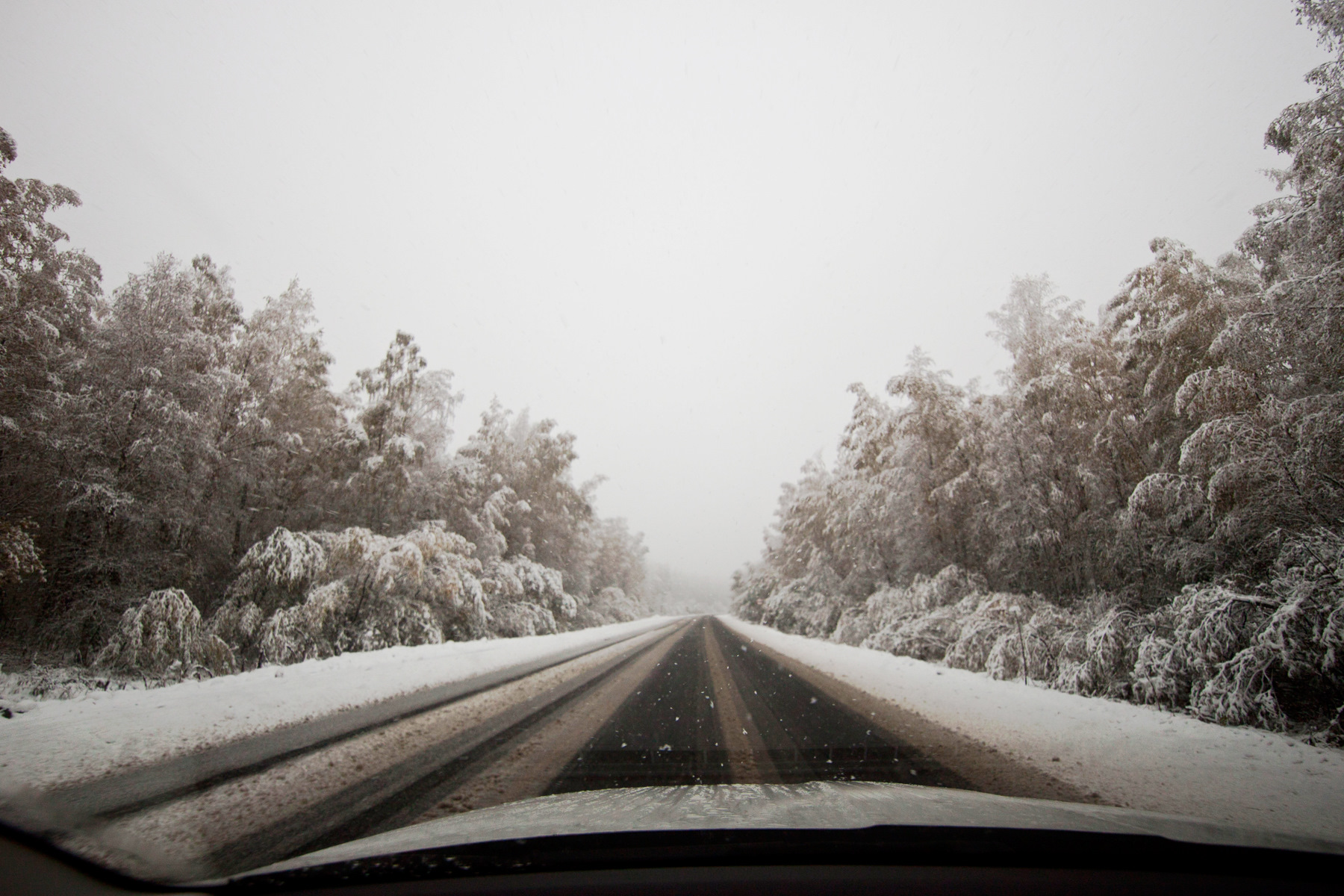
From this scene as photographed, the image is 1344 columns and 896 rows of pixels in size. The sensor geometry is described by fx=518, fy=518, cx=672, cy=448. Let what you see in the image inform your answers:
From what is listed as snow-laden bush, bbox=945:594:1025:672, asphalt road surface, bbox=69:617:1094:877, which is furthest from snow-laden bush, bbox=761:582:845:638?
asphalt road surface, bbox=69:617:1094:877

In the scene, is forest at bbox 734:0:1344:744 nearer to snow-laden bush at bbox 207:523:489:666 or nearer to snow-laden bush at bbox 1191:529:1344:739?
snow-laden bush at bbox 1191:529:1344:739

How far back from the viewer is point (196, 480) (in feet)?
34.6

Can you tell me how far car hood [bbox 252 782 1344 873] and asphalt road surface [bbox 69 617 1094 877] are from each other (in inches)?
37.7

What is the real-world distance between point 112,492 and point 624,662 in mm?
10280

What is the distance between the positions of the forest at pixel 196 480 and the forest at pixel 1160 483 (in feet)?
41.1

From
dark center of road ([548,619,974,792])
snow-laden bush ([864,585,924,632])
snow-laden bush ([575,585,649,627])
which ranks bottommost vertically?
snow-laden bush ([575,585,649,627])

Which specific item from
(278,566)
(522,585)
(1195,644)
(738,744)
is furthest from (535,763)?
(522,585)

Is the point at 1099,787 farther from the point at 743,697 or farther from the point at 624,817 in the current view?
the point at 743,697

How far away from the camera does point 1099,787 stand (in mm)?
3830

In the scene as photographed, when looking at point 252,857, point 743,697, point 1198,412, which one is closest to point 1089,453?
point 1198,412

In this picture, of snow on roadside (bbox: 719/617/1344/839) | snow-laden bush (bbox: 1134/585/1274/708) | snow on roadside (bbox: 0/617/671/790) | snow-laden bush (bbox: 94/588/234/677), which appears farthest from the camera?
snow-laden bush (bbox: 94/588/234/677)

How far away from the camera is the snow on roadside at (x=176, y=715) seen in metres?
3.83

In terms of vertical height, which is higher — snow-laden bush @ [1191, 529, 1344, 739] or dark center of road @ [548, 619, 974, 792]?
snow-laden bush @ [1191, 529, 1344, 739]

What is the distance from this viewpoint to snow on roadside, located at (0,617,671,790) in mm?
3830
